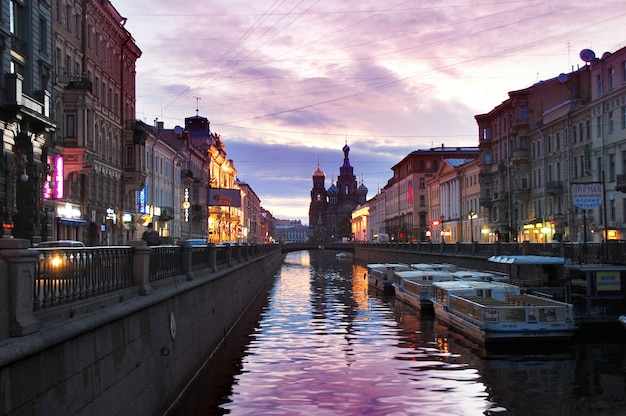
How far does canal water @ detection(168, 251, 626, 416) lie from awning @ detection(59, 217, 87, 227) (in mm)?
17175

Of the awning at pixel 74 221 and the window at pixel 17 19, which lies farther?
the awning at pixel 74 221

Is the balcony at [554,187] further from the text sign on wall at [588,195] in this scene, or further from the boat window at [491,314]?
the boat window at [491,314]

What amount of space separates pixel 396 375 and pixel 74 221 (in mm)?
30065

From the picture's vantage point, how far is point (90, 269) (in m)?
12.6

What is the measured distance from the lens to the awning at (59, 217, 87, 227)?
44266 millimetres

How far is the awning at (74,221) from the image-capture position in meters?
44.3

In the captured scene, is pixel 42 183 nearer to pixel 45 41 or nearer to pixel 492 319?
pixel 45 41

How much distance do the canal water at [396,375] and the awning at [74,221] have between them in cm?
1717

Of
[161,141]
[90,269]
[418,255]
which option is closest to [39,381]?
[90,269]

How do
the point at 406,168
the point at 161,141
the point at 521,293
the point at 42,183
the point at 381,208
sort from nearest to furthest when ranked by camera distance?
the point at 521,293 < the point at 42,183 < the point at 161,141 < the point at 406,168 < the point at 381,208

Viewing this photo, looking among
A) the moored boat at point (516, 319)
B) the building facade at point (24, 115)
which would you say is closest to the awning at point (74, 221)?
the building facade at point (24, 115)

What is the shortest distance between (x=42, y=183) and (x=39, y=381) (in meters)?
30.1

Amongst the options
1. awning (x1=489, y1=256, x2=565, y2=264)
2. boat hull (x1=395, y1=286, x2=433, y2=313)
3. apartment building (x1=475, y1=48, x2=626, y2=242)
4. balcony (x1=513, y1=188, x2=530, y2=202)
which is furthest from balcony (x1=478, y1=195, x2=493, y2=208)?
awning (x1=489, y1=256, x2=565, y2=264)

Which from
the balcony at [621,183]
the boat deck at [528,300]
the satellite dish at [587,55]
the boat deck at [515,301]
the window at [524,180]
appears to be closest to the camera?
the boat deck at [528,300]
